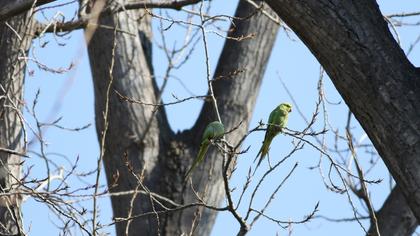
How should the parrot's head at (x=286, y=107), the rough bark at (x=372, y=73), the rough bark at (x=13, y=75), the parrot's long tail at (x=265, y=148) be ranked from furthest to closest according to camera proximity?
the rough bark at (x=13, y=75) → the parrot's head at (x=286, y=107) → the parrot's long tail at (x=265, y=148) → the rough bark at (x=372, y=73)

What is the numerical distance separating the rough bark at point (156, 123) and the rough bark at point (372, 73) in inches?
114

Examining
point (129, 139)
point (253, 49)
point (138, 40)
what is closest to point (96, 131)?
point (129, 139)

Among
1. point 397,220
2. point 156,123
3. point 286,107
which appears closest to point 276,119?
point 286,107

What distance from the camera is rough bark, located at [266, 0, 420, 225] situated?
2.81 m

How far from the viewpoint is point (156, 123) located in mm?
6188

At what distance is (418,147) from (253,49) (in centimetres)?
353

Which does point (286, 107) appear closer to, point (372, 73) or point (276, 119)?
point (276, 119)

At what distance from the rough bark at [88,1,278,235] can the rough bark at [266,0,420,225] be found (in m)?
2.90

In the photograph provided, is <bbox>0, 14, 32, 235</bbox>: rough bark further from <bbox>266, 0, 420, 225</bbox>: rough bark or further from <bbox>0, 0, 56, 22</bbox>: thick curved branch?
<bbox>266, 0, 420, 225</bbox>: rough bark

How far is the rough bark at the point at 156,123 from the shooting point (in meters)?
5.94

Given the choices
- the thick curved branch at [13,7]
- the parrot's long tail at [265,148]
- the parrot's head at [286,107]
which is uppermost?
the thick curved branch at [13,7]

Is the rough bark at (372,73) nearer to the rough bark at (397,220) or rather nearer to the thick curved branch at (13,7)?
the thick curved branch at (13,7)

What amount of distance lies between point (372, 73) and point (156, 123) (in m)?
3.45

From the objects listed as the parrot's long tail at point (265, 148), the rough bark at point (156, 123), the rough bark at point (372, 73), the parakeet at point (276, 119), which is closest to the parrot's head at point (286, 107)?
the parakeet at point (276, 119)
